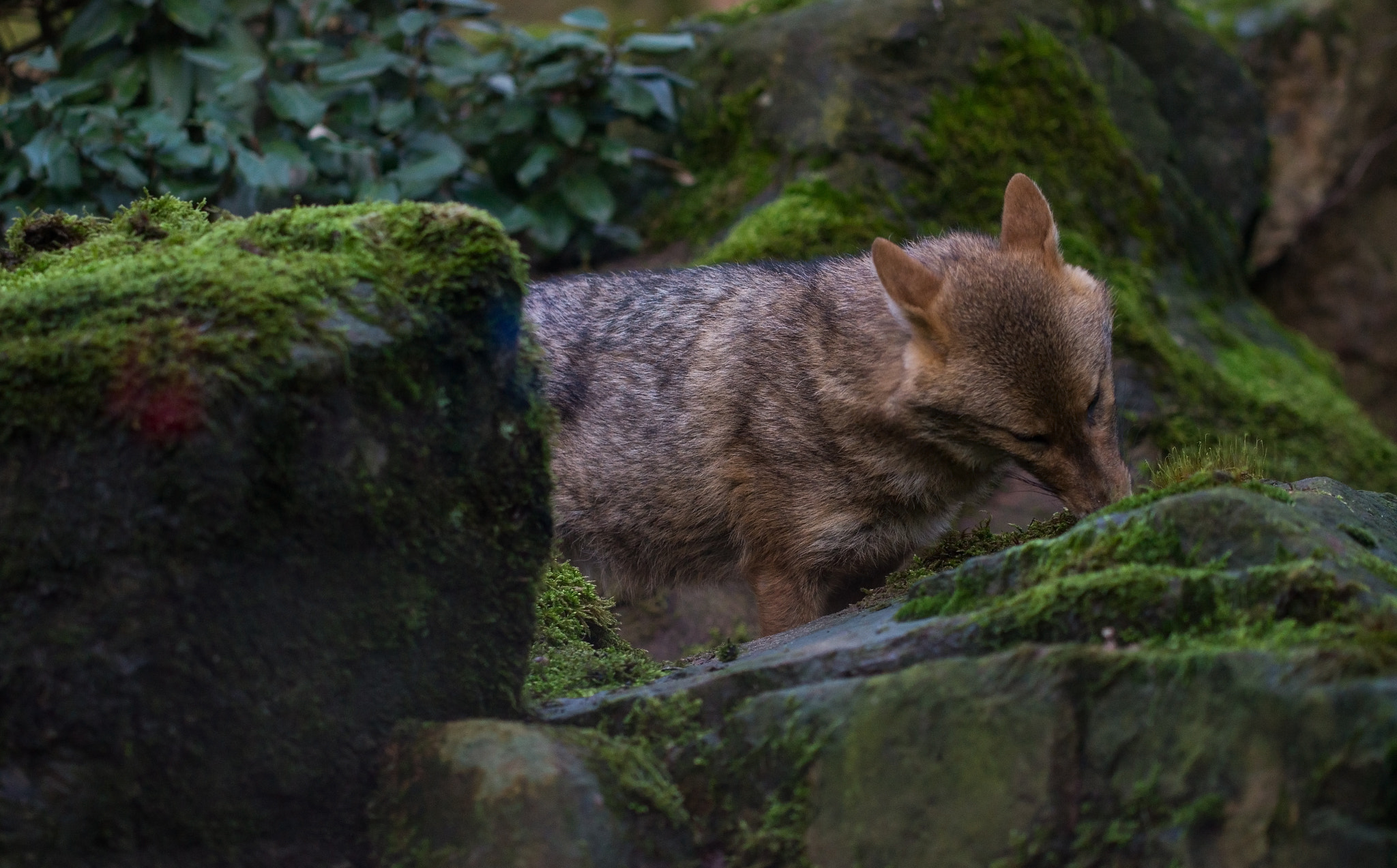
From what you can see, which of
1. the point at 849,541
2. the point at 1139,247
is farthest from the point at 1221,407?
the point at 849,541

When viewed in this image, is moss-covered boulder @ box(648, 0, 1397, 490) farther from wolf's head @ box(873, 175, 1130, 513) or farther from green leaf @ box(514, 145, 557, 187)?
wolf's head @ box(873, 175, 1130, 513)

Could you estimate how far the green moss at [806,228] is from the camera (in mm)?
8586

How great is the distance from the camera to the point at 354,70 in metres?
8.45

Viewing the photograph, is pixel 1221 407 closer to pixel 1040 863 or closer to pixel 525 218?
pixel 525 218

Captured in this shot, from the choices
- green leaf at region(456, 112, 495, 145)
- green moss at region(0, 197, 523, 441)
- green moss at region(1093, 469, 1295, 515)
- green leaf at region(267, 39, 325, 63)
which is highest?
green moss at region(0, 197, 523, 441)

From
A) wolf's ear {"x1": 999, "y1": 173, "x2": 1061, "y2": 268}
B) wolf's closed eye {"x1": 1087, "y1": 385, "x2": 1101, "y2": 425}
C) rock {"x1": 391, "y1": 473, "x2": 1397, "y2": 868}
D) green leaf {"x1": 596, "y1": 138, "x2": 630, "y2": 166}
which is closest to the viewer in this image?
rock {"x1": 391, "y1": 473, "x2": 1397, "y2": 868}

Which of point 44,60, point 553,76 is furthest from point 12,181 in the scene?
point 553,76

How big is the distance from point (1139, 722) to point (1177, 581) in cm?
47

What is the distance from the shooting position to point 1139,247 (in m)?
9.87

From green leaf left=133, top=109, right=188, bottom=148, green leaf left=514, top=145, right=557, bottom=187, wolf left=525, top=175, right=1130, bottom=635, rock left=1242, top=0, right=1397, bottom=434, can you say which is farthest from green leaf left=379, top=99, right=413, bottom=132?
rock left=1242, top=0, right=1397, bottom=434

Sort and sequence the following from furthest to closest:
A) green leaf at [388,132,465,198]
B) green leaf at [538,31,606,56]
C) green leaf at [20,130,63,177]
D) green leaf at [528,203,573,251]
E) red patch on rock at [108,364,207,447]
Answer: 1. green leaf at [528,203,573,251]
2. green leaf at [538,31,606,56]
3. green leaf at [388,132,465,198]
4. green leaf at [20,130,63,177]
5. red patch on rock at [108,364,207,447]

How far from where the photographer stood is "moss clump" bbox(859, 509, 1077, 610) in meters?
4.59

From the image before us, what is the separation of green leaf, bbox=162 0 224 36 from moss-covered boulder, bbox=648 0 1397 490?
12.0 feet

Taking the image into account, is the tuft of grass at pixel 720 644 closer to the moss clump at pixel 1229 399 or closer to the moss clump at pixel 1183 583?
the moss clump at pixel 1183 583
